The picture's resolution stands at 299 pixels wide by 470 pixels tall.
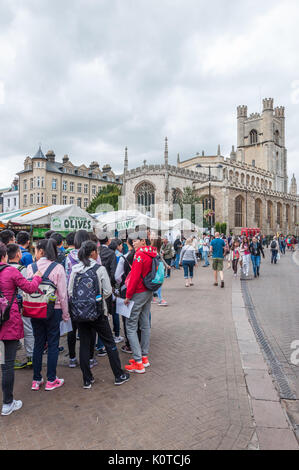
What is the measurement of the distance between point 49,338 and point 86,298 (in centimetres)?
71

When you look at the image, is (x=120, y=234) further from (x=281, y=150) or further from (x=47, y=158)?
(x=281, y=150)

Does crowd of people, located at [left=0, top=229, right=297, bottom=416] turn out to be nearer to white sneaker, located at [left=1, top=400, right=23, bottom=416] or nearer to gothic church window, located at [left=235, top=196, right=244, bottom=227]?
white sneaker, located at [left=1, top=400, right=23, bottom=416]

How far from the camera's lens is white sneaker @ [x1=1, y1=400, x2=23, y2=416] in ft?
10.1

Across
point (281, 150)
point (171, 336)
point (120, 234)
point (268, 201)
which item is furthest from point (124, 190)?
point (281, 150)

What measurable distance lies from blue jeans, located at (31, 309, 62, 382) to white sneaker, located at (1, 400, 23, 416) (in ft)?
1.50

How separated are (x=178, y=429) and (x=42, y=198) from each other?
4971cm

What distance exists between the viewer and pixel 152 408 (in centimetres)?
315

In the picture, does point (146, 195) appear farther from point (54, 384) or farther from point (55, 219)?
point (54, 384)

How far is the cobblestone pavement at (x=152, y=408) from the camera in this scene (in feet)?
8.66

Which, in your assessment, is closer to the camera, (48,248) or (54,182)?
(48,248)

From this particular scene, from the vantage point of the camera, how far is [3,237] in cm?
445

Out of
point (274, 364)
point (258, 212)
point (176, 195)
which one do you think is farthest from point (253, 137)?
point (274, 364)

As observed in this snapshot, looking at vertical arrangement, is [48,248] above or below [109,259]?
above

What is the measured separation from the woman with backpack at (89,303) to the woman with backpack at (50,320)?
15 centimetres
